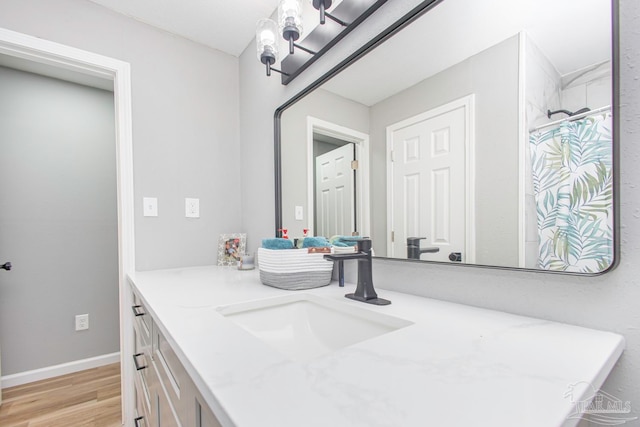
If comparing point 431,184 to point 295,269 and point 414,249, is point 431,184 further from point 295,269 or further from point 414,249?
point 295,269

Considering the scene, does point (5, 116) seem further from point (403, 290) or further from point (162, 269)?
point (403, 290)

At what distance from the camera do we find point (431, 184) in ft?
2.84

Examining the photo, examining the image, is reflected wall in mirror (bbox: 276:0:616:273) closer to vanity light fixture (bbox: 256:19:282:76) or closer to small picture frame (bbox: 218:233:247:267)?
vanity light fixture (bbox: 256:19:282:76)

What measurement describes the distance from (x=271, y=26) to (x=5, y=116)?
203 centimetres

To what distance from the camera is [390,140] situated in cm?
98

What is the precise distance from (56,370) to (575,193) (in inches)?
120

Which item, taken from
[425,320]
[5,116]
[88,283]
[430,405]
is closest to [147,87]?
[5,116]

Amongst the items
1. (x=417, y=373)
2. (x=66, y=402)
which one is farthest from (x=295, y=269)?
(x=66, y=402)

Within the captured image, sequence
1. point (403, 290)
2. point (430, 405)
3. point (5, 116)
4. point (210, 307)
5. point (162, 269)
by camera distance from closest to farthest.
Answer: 1. point (430, 405)
2. point (210, 307)
3. point (403, 290)
4. point (162, 269)
5. point (5, 116)

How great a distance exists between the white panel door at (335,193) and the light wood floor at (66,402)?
164 cm

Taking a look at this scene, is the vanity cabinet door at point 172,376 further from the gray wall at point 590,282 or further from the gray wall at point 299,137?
the gray wall at point 299,137

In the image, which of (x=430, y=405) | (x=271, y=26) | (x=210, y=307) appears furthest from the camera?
(x=271, y=26)

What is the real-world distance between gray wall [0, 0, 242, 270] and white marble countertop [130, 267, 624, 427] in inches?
44.9

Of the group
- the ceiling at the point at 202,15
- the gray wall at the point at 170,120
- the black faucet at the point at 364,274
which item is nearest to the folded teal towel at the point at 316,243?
the black faucet at the point at 364,274
